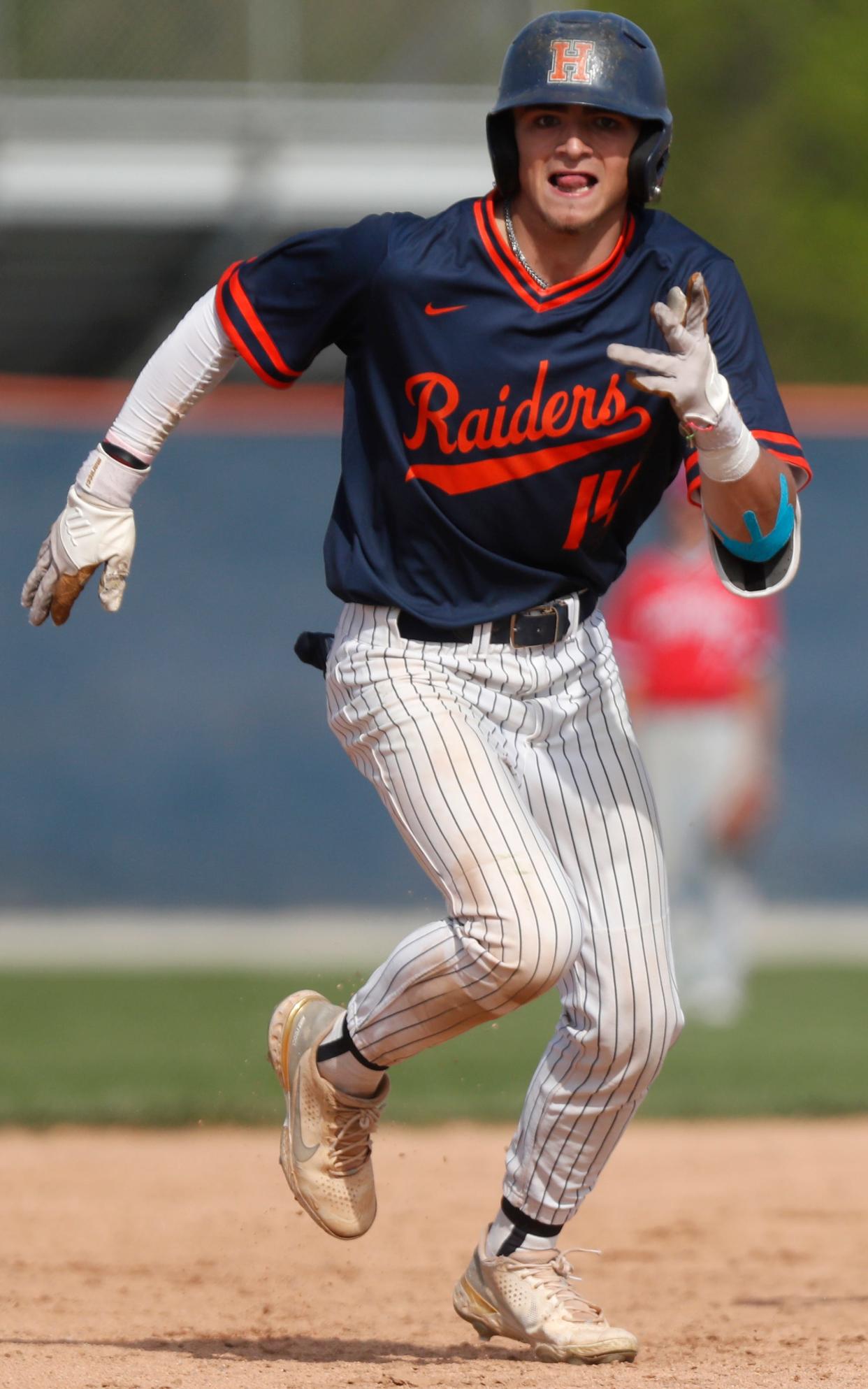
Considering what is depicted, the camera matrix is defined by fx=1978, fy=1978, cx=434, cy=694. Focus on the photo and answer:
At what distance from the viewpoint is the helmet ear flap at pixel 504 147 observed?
11.5ft

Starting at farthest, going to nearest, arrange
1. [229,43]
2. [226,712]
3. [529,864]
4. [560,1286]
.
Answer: [229,43] < [226,712] < [560,1286] < [529,864]

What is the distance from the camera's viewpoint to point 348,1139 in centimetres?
359

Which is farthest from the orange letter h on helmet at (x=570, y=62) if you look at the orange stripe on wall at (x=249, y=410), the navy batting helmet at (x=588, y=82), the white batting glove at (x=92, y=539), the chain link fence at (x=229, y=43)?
the chain link fence at (x=229, y=43)

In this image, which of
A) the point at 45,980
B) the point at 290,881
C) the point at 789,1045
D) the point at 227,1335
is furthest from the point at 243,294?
the point at 290,881

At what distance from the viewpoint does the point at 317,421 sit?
10562 mm

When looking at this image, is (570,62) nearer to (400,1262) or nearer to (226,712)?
(400,1262)

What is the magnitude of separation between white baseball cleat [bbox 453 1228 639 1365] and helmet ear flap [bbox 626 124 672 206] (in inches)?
77.0

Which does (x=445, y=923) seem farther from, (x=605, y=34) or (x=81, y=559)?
(x=605, y=34)

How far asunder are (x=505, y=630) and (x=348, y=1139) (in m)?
0.97

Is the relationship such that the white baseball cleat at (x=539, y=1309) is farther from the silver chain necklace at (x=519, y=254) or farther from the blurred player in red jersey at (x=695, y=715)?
the blurred player in red jersey at (x=695, y=715)

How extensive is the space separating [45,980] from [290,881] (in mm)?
1453

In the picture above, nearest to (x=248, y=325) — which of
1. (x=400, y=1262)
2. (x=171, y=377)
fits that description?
(x=171, y=377)

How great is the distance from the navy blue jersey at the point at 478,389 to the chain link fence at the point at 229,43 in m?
8.28

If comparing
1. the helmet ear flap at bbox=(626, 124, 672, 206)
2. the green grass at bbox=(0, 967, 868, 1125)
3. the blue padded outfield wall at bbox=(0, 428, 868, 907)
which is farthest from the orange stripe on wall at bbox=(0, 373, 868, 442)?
the helmet ear flap at bbox=(626, 124, 672, 206)
